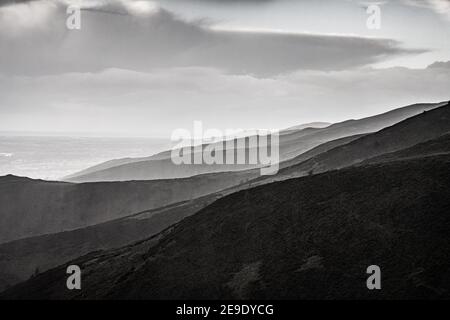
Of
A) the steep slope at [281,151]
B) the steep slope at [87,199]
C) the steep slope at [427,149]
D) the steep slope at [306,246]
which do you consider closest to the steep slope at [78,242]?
the steep slope at [306,246]

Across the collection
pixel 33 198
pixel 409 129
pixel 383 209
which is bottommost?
pixel 33 198

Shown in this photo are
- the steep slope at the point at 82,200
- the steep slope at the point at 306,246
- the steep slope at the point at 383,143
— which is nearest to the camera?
the steep slope at the point at 306,246

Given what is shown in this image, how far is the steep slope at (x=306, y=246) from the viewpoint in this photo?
18281 millimetres

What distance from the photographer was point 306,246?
72.1 ft

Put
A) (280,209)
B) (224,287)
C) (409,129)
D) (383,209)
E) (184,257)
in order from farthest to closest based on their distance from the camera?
(409,129)
(280,209)
(184,257)
(383,209)
(224,287)

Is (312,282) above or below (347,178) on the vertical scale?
below

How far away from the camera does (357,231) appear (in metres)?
21.5

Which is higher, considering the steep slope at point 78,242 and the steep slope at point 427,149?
the steep slope at point 427,149

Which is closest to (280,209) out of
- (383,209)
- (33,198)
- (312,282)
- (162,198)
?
(383,209)

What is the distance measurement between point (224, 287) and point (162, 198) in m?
58.6

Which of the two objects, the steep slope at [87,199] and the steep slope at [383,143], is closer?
the steep slope at [383,143]

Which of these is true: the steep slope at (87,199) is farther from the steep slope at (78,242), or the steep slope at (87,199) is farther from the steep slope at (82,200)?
the steep slope at (78,242)
